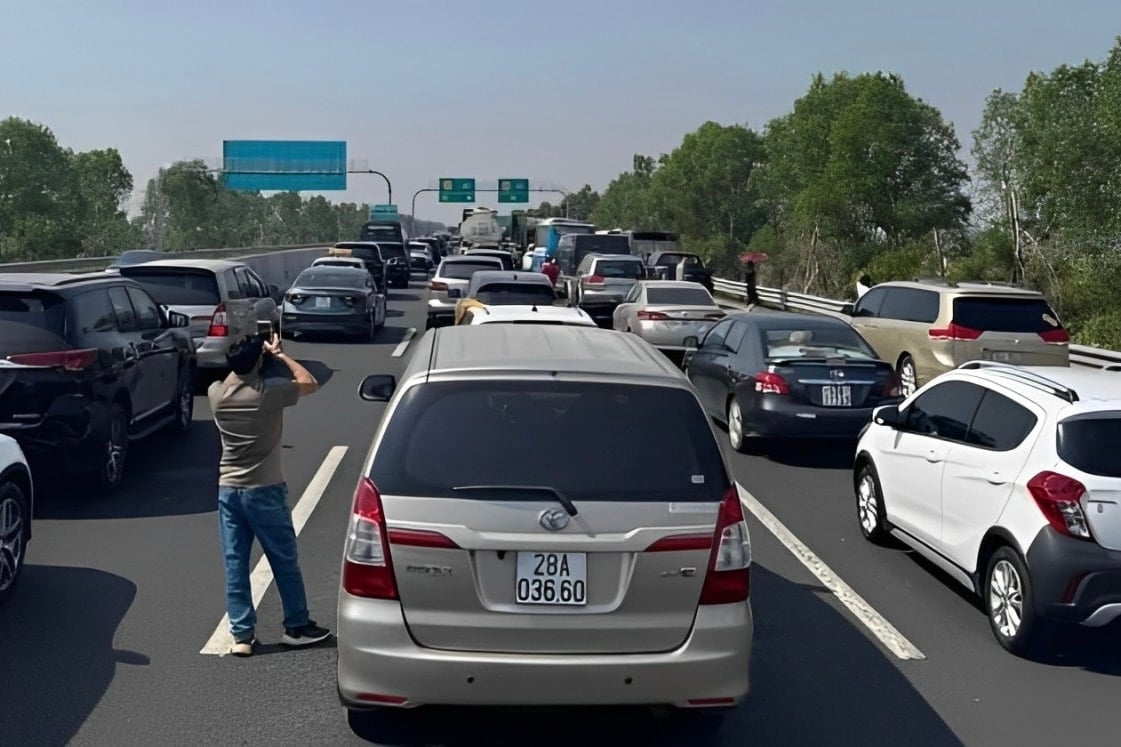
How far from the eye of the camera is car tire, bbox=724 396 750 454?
1286 cm

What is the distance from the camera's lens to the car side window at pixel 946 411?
7.91m

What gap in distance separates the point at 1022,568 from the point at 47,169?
225ft

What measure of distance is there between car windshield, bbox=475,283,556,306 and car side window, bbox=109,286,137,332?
777 cm

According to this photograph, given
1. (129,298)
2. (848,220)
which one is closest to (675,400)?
(129,298)

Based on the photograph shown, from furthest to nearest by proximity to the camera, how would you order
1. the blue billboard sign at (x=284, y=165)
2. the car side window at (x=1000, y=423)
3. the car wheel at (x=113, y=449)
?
the blue billboard sign at (x=284, y=165), the car wheel at (x=113, y=449), the car side window at (x=1000, y=423)

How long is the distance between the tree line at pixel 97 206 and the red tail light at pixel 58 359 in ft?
176

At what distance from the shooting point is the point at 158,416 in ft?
39.1

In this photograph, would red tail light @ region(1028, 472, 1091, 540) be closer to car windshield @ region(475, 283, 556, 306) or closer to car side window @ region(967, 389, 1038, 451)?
car side window @ region(967, 389, 1038, 451)

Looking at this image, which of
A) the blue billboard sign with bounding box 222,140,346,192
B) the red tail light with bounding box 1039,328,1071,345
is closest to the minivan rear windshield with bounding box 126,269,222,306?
the red tail light with bounding box 1039,328,1071,345

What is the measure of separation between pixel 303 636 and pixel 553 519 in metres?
2.38

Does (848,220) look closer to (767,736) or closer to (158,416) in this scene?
(158,416)

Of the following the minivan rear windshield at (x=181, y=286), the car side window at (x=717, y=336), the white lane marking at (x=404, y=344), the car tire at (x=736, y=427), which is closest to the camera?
the car tire at (x=736, y=427)

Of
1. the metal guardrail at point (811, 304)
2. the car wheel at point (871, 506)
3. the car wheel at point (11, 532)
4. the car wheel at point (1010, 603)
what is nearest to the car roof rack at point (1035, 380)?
the car wheel at point (1010, 603)

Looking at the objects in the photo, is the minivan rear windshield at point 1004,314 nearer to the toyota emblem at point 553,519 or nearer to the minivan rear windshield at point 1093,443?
the minivan rear windshield at point 1093,443
